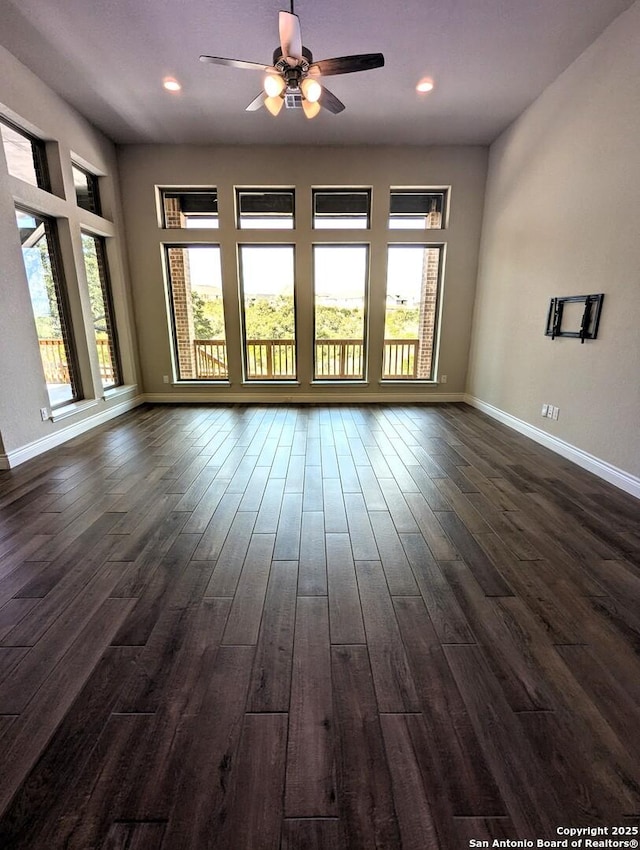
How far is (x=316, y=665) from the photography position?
1.35m

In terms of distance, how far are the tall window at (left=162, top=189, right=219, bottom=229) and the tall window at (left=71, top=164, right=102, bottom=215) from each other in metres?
0.84

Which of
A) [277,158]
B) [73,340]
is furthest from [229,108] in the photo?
[73,340]

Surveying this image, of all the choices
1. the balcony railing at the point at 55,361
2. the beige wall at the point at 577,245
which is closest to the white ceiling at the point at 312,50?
the beige wall at the point at 577,245

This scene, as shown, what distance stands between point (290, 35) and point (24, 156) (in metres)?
3.03

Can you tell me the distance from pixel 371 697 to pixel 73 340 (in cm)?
477

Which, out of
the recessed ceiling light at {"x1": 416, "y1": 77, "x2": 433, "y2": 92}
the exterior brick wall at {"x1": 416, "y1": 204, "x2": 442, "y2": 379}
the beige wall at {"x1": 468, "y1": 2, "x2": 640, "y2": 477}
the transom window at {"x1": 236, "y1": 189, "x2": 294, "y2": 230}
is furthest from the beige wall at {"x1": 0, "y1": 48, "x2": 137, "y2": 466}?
the beige wall at {"x1": 468, "y1": 2, "x2": 640, "y2": 477}

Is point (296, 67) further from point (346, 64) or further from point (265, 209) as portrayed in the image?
point (265, 209)

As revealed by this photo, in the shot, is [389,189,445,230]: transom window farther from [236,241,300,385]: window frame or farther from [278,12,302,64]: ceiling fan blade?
[278,12,302,64]: ceiling fan blade

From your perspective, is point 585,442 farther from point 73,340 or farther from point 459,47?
point 73,340

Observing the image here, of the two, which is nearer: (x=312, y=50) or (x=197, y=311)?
(x=312, y=50)

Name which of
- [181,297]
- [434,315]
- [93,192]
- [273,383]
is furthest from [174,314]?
[434,315]

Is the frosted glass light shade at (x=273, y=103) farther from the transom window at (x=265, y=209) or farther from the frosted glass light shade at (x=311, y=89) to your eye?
the transom window at (x=265, y=209)

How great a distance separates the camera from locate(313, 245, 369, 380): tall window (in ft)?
17.5

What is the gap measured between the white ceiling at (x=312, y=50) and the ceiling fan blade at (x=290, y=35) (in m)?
0.48
